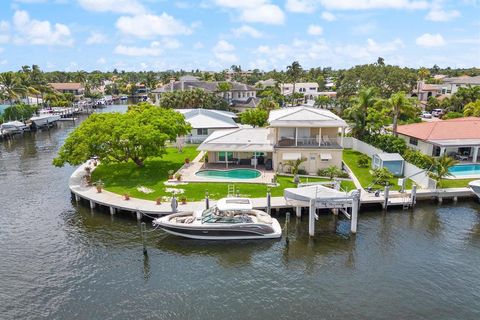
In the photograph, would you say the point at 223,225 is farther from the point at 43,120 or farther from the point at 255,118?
the point at 43,120

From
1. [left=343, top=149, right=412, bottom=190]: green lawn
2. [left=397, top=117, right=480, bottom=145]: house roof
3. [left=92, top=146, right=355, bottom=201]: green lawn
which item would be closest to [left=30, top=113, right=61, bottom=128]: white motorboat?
[left=92, top=146, right=355, bottom=201]: green lawn

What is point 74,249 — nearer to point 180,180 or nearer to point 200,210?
point 200,210

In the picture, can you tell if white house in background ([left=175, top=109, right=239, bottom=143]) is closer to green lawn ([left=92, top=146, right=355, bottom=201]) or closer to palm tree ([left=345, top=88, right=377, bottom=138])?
green lawn ([left=92, top=146, right=355, bottom=201])

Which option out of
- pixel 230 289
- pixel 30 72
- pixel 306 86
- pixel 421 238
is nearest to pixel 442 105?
pixel 306 86

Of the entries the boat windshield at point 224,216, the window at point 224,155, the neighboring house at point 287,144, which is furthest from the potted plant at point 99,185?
the window at point 224,155

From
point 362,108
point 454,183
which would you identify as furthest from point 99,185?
point 362,108

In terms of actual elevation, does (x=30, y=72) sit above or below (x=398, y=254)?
above
